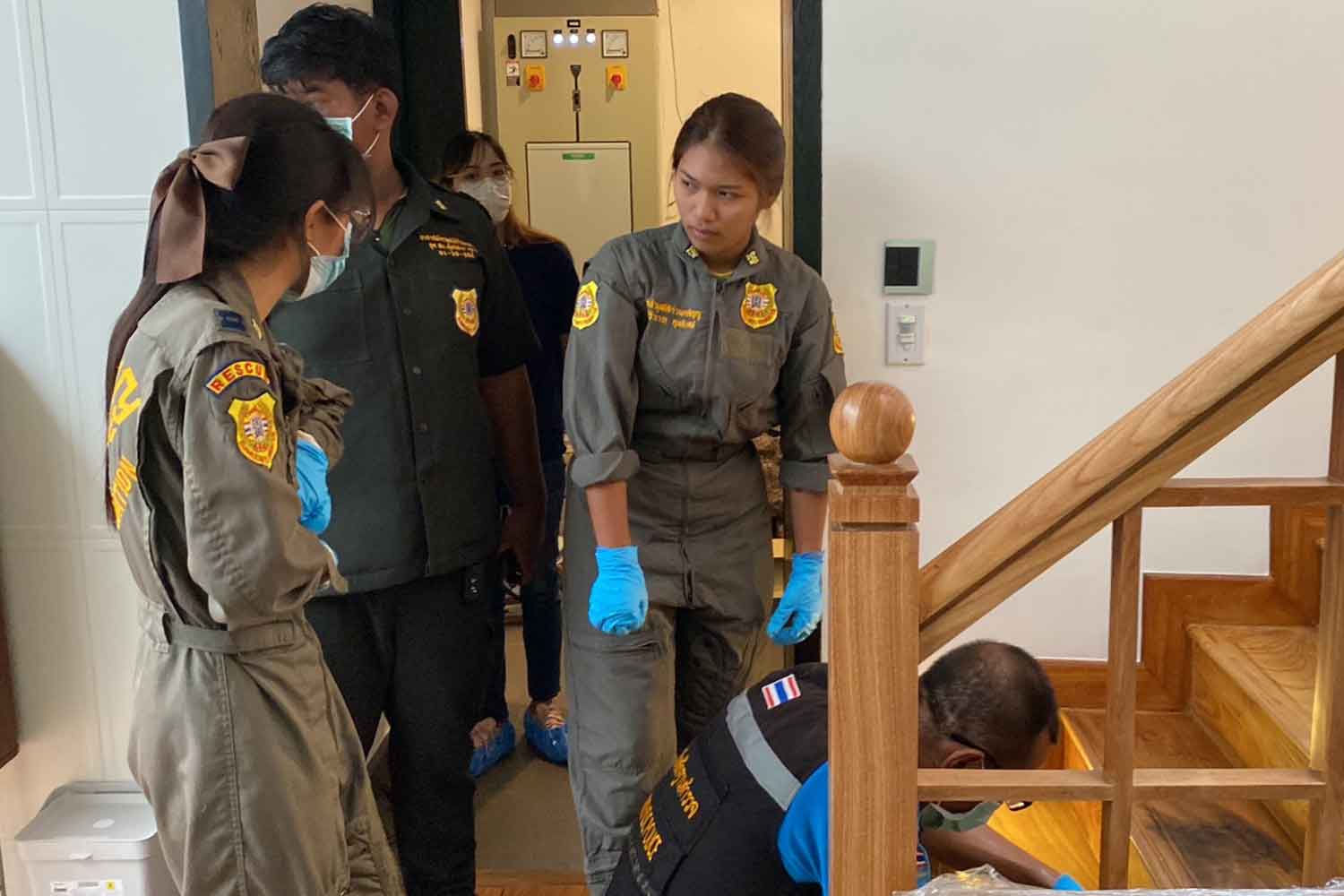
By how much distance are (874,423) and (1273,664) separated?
138 centimetres

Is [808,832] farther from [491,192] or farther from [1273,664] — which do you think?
[491,192]

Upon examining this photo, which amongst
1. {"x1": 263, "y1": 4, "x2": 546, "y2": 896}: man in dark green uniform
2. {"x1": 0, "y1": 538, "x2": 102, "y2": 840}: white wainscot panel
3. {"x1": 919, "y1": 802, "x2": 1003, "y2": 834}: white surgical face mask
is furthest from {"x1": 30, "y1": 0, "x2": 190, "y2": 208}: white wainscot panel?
{"x1": 919, "y1": 802, "x2": 1003, "y2": 834}: white surgical face mask

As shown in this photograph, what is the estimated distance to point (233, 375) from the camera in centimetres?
110

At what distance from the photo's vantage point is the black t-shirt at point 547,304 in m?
2.41

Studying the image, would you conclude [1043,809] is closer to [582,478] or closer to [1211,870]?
[1211,870]

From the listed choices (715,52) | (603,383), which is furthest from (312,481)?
(715,52)

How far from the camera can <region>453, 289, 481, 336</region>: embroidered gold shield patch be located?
165cm

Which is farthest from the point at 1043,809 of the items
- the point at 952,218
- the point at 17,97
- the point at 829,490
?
the point at 17,97

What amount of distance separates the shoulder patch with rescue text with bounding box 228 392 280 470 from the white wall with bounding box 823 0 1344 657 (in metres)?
1.15

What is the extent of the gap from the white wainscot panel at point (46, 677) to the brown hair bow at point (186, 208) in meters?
0.85

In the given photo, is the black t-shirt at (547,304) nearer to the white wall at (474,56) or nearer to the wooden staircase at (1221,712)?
the wooden staircase at (1221,712)

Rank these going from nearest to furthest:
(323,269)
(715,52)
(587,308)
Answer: (323,269) → (587,308) → (715,52)

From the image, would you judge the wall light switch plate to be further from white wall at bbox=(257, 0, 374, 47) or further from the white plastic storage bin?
the white plastic storage bin

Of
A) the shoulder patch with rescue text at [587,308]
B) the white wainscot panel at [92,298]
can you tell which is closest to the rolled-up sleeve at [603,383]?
the shoulder patch with rescue text at [587,308]
